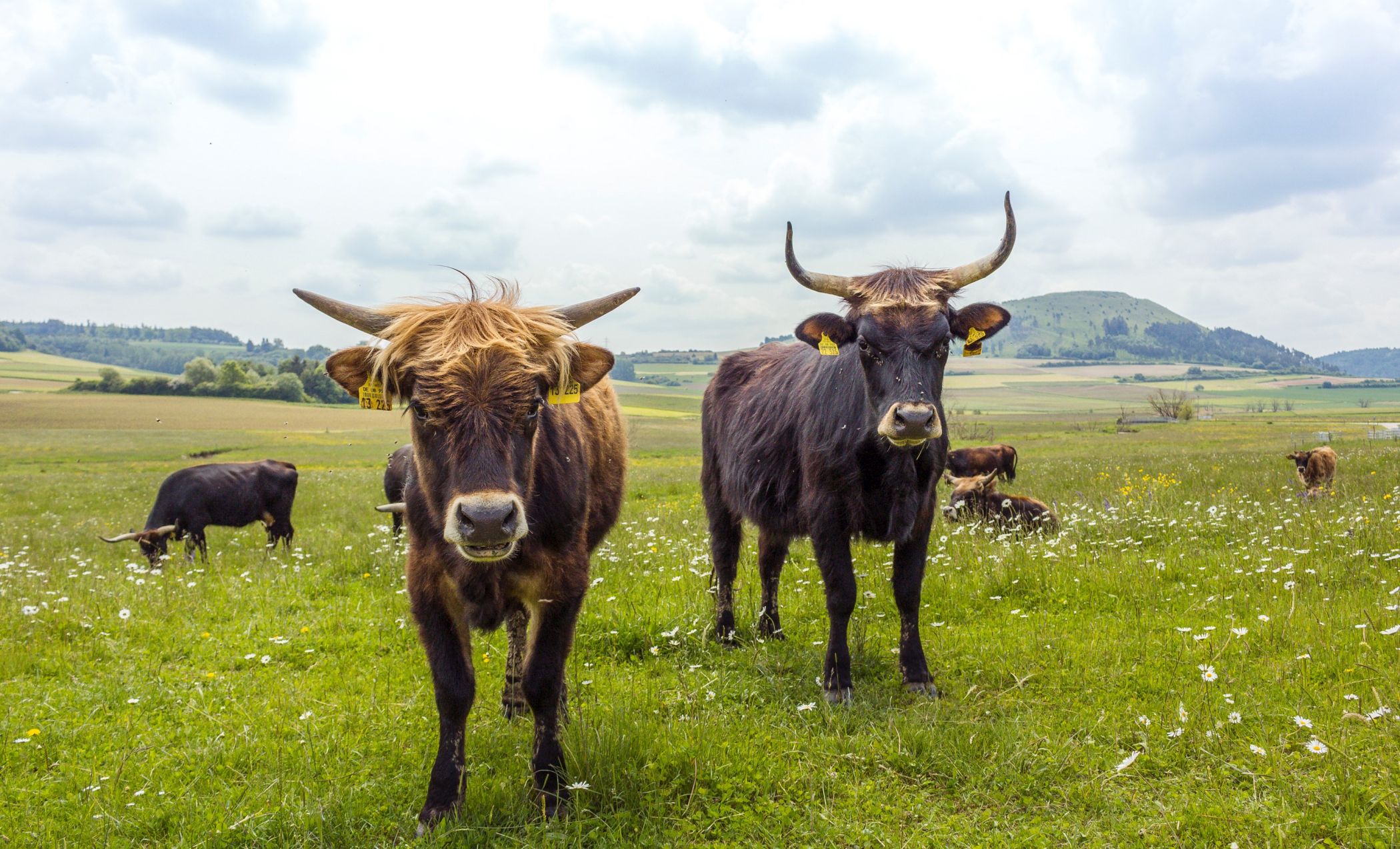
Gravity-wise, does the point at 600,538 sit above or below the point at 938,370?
below

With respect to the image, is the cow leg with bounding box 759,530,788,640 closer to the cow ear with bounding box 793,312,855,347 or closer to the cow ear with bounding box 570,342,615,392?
the cow ear with bounding box 793,312,855,347

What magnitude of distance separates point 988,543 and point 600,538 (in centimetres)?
522

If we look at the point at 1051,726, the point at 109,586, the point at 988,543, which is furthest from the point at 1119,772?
the point at 109,586

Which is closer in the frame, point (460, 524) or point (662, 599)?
point (460, 524)

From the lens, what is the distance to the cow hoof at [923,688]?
5.36m

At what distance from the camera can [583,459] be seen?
15.6 ft

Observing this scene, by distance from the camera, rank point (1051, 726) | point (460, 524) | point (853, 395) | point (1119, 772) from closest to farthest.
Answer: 1. point (460, 524)
2. point (1119, 772)
3. point (1051, 726)
4. point (853, 395)

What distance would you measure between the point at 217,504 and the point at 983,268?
14.2 m

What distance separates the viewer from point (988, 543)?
9.18 metres

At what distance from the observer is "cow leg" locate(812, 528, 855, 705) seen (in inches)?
214

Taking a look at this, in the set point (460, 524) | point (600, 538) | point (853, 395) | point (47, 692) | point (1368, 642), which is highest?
point (853, 395)

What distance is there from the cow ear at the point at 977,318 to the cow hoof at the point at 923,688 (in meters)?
2.53

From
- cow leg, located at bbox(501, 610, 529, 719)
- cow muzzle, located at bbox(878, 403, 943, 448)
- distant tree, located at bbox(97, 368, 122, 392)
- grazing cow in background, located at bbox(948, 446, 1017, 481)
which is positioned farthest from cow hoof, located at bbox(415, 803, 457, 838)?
distant tree, located at bbox(97, 368, 122, 392)

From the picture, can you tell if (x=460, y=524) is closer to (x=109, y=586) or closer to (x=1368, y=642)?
(x=1368, y=642)
